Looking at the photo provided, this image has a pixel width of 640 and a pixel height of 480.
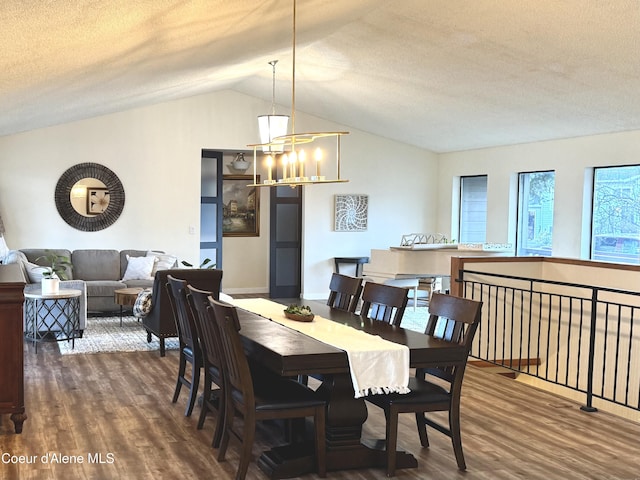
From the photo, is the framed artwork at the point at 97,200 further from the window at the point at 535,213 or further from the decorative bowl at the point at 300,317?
the decorative bowl at the point at 300,317

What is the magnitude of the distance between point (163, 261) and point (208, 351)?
6133 mm

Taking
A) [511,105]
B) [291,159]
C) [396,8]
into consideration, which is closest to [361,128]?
[511,105]

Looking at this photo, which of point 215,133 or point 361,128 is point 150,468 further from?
point 361,128

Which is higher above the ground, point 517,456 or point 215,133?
point 215,133

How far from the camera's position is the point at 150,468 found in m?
4.11

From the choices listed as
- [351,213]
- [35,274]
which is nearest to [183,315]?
[35,274]

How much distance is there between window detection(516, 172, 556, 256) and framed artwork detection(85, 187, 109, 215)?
6.18 meters

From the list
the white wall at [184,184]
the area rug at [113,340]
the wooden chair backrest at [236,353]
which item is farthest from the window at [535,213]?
the wooden chair backrest at [236,353]

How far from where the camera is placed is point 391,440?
4039mm

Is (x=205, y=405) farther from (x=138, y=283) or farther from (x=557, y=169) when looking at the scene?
(x=557, y=169)

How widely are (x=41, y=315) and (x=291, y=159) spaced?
4.11m

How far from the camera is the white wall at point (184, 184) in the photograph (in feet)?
35.1

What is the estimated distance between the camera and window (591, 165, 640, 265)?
907cm

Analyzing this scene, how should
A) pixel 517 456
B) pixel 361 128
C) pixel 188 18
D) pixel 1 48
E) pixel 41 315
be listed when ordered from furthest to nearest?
pixel 361 128 < pixel 41 315 < pixel 188 18 < pixel 517 456 < pixel 1 48
